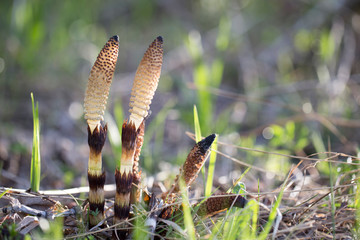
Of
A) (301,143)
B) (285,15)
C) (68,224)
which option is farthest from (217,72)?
(285,15)

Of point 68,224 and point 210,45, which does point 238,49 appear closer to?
point 210,45

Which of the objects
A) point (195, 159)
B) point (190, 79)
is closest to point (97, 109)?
point (195, 159)

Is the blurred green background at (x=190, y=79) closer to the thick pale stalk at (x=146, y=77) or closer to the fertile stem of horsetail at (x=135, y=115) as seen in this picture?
the fertile stem of horsetail at (x=135, y=115)

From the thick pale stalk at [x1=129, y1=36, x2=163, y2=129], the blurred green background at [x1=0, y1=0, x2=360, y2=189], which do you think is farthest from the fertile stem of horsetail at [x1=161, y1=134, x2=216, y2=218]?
the blurred green background at [x1=0, y1=0, x2=360, y2=189]

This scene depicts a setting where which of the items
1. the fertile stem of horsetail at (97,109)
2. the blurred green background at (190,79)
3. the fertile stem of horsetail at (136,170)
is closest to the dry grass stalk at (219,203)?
the fertile stem of horsetail at (136,170)

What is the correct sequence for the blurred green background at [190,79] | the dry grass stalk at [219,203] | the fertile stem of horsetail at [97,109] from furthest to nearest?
the blurred green background at [190,79] < the dry grass stalk at [219,203] < the fertile stem of horsetail at [97,109]

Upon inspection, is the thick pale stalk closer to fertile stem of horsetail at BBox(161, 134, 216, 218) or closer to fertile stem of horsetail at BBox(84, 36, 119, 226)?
fertile stem of horsetail at BBox(84, 36, 119, 226)
